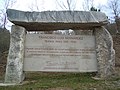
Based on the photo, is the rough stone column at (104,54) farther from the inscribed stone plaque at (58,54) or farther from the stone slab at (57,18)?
the stone slab at (57,18)

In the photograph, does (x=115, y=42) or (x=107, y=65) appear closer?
(x=107, y=65)

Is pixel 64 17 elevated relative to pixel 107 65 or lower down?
elevated

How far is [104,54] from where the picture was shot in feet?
26.0

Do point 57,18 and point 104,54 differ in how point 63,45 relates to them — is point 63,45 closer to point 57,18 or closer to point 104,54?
point 57,18

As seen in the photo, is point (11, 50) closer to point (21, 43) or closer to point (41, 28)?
point (21, 43)

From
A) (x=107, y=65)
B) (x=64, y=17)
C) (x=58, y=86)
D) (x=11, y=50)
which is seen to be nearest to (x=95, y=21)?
(x=64, y=17)

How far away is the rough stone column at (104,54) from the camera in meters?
7.85

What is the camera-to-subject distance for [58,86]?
21.9 ft

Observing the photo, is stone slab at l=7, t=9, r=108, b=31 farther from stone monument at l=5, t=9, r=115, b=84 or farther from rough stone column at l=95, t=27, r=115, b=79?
rough stone column at l=95, t=27, r=115, b=79

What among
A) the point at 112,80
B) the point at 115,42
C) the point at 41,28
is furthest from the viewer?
the point at 115,42

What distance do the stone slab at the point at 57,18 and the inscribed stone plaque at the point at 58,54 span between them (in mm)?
591

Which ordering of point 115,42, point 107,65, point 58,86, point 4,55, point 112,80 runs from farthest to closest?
point 115,42, point 4,55, point 107,65, point 112,80, point 58,86

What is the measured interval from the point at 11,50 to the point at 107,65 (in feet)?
11.4

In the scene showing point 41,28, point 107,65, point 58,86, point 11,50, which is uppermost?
point 41,28
